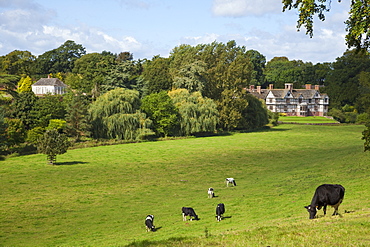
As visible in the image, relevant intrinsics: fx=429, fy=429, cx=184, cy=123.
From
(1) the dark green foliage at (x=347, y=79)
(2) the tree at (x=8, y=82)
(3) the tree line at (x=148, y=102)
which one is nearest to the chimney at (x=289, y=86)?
(1) the dark green foliage at (x=347, y=79)

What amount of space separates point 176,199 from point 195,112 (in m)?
51.5

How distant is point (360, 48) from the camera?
17.5m

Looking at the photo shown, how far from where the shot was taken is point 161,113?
248 feet

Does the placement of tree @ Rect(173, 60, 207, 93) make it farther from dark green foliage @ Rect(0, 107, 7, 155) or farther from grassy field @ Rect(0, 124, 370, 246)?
dark green foliage @ Rect(0, 107, 7, 155)

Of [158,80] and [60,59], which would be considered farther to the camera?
[60,59]

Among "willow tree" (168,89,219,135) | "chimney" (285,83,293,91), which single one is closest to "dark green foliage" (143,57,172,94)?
"willow tree" (168,89,219,135)

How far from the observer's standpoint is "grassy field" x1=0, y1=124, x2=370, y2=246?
16.4m

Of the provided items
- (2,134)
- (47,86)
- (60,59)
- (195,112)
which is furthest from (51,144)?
(60,59)

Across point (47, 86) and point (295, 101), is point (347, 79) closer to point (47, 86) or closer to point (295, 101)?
point (295, 101)

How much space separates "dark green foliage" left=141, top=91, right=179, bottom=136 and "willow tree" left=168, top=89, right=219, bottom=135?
198 cm

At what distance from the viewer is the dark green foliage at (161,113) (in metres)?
75.6

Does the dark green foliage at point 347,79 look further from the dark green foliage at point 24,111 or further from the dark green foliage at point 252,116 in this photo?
the dark green foliage at point 24,111

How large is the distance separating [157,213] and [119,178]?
13.8m

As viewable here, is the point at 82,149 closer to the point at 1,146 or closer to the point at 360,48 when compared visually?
the point at 1,146
